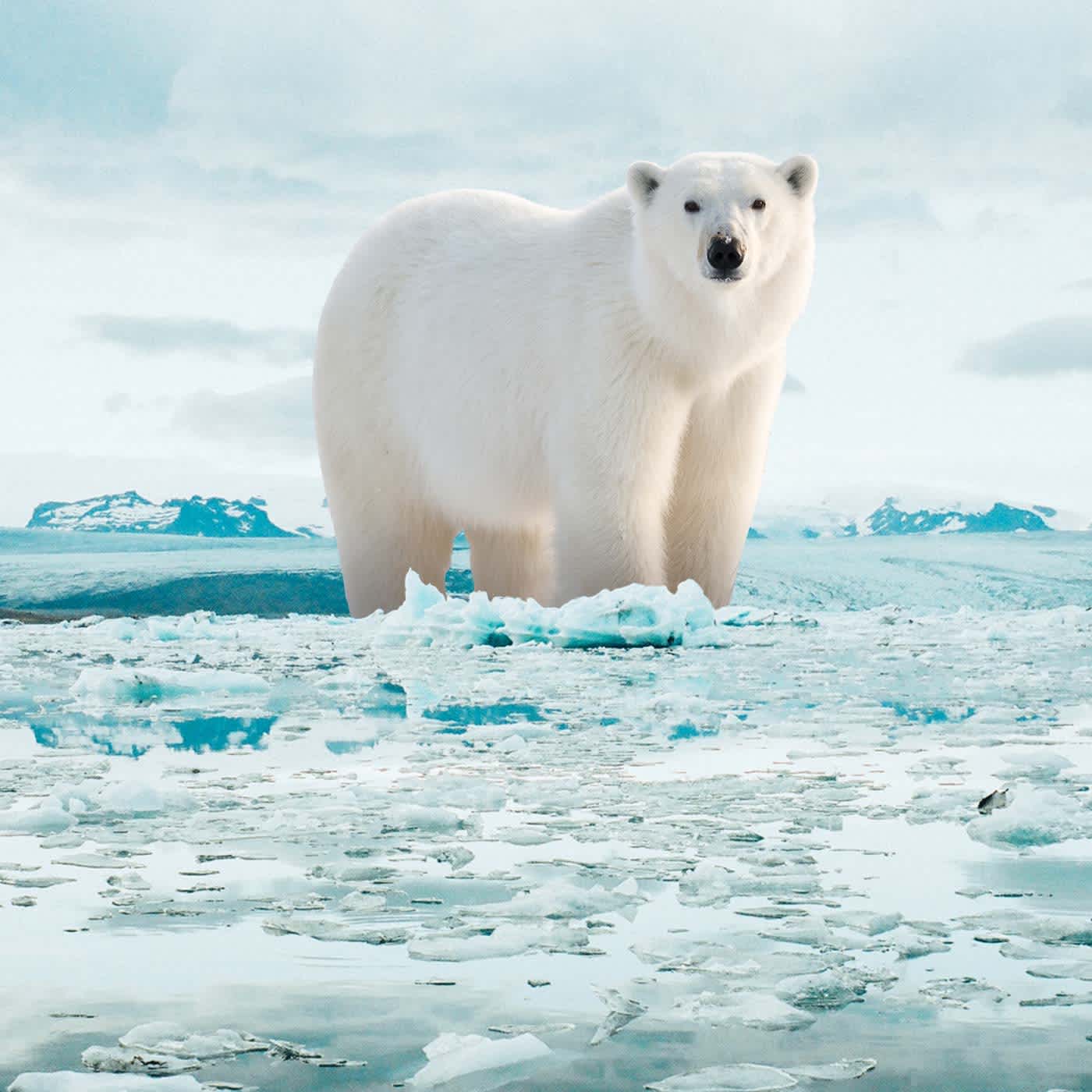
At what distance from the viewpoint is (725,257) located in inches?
180

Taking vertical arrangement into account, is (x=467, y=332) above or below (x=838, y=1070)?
above

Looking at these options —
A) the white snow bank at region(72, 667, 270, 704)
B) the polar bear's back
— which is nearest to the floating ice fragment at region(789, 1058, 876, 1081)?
the white snow bank at region(72, 667, 270, 704)

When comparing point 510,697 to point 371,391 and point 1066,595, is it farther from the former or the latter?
point 1066,595

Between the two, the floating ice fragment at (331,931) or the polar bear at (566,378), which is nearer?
the floating ice fragment at (331,931)

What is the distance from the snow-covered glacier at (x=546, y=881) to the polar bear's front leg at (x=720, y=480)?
59.9 inches

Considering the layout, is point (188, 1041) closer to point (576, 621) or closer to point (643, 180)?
point (576, 621)

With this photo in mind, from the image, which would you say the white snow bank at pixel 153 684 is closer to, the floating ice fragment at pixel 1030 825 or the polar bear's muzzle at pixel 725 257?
the polar bear's muzzle at pixel 725 257

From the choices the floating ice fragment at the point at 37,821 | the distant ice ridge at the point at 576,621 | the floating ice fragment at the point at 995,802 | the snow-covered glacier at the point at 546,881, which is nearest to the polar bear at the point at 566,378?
the distant ice ridge at the point at 576,621

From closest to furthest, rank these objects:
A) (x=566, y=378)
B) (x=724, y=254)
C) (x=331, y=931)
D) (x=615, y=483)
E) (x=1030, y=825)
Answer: (x=331, y=931), (x=1030, y=825), (x=724, y=254), (x=615, y=483), (x=566, y=378)

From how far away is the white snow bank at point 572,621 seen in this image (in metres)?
4.75

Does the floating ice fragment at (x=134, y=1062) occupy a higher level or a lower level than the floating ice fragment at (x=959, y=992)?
lower

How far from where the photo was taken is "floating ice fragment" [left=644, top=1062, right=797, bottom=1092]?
1115 mm

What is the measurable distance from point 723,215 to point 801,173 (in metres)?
0.49

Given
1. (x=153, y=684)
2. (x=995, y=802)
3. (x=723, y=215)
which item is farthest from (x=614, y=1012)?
(x=723, y=215)
